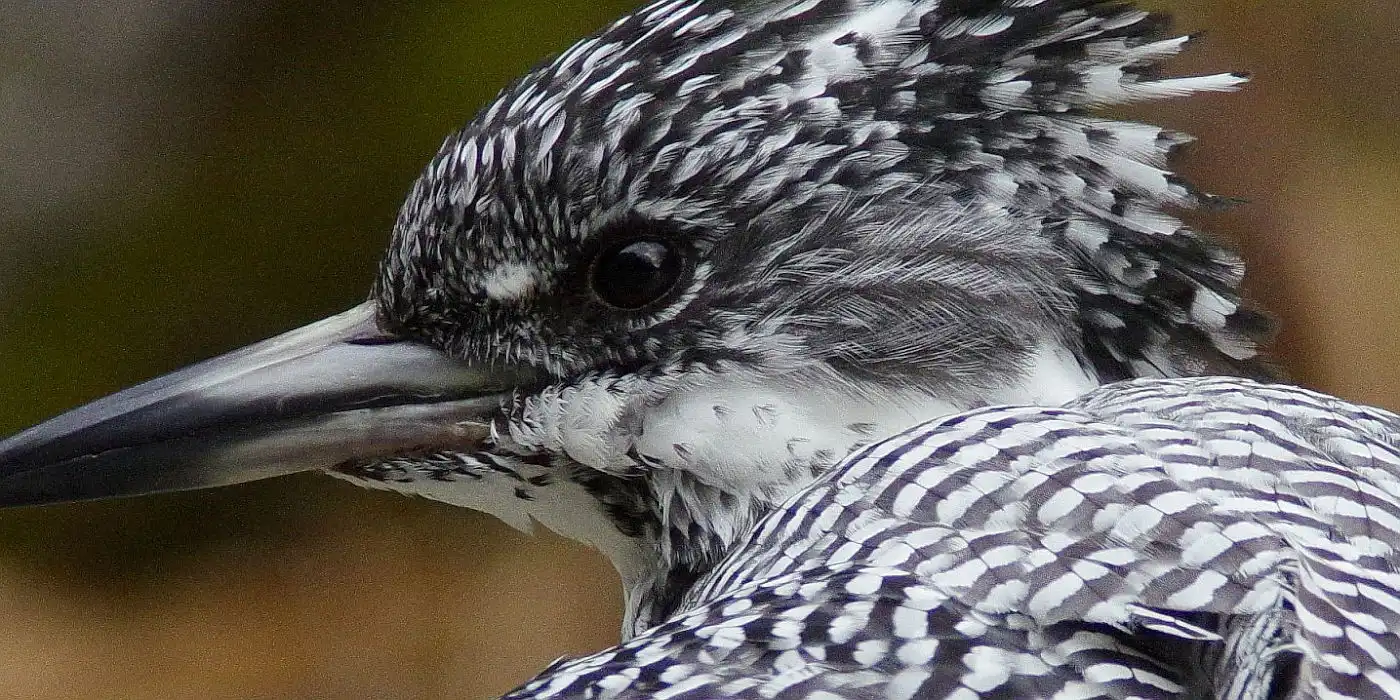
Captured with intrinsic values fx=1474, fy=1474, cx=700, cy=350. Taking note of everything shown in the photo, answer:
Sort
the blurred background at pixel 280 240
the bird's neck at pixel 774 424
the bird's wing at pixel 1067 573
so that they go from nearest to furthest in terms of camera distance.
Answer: the bird's wing at pixel 1067 573, the bird's neck at pixel 774 424, the blurred background at pixel 280 240

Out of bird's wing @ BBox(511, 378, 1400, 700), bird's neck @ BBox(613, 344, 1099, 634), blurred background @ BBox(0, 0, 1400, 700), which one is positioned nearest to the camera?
bird's wing @ BBox(511, 378, 1400, 700)

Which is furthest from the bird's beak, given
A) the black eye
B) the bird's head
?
the black eye

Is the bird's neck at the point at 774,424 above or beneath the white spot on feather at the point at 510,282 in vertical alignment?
beneath

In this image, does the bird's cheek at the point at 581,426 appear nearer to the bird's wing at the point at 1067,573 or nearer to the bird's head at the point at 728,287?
the bird's head at the point at 728,287

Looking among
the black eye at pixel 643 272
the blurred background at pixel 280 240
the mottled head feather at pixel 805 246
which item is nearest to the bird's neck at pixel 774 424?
the mottled head feather at pixel 805 246

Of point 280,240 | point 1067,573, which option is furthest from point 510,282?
point 280,240

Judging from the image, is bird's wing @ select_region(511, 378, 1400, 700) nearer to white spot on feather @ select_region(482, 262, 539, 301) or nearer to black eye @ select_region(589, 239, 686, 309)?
black eye @ select_region(589, 239, 686, 309)

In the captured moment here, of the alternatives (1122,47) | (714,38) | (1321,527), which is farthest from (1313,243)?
(1321,527)
